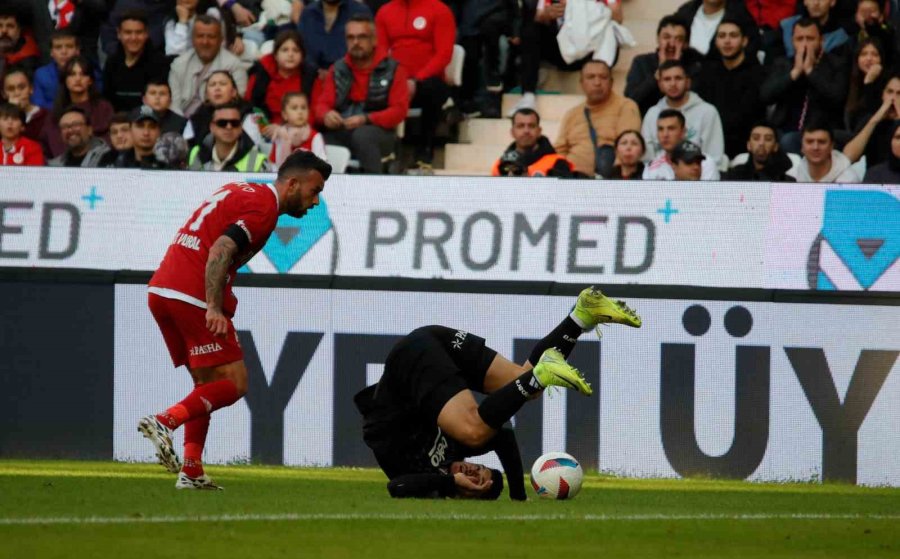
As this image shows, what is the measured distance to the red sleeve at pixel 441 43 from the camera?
1596 cm

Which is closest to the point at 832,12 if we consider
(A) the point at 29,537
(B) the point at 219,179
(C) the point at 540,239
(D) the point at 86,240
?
(C) the point at 540,239

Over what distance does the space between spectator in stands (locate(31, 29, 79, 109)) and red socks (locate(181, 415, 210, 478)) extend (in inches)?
325

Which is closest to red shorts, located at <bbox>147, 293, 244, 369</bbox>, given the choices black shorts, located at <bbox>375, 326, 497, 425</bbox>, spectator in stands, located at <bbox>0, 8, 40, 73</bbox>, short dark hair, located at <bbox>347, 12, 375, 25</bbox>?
black shorts, located at <bbox>375, 326, 497, 425</bbox>

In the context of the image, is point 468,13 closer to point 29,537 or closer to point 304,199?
point 304,199

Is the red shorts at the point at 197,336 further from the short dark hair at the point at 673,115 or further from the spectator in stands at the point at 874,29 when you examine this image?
the spectator in stands at the point at 874,29

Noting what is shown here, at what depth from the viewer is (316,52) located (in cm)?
1650

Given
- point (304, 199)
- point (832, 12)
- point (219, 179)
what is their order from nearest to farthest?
point (304, 199) < point (219, 179) < point (832, 12)

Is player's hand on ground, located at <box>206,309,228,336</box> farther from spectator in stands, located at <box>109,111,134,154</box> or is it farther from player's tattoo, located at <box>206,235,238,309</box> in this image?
spectator in stands, located at <box>109,111,134,154</box>

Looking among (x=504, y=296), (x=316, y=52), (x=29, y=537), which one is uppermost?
(x=316, y=52)

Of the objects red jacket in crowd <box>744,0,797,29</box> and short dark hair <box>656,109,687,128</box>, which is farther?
red jacket in crowd <box>744,0,797,29</box>

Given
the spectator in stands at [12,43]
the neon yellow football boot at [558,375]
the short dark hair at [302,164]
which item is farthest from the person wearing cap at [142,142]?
the neon yellow football boot at [558,375]

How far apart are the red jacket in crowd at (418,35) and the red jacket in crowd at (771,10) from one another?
3024 mm

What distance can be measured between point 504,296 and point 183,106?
5.48 metres

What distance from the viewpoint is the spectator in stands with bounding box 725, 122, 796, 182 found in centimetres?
1384
